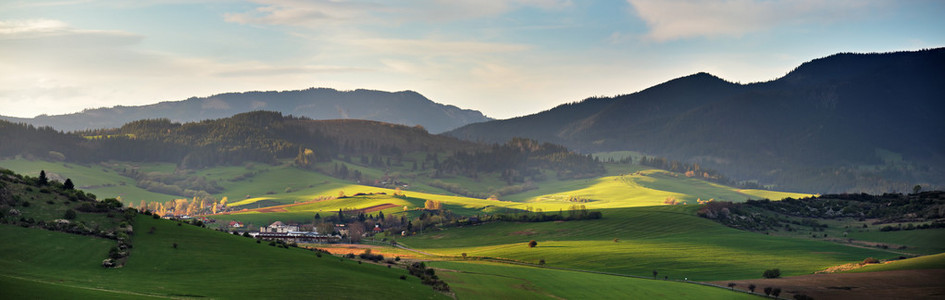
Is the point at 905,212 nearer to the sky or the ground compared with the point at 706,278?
nearer to the sky

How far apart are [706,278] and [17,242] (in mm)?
99363

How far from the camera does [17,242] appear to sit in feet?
192

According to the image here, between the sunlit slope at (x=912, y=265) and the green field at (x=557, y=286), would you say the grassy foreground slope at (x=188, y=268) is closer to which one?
Result: the green field at (x=557, y=286)

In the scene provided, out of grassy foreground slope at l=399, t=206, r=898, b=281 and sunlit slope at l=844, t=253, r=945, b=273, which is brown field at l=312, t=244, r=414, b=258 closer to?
grassy foreground slope at l=399, t=206, r=898, b=281

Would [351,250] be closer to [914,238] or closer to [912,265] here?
[912,265]

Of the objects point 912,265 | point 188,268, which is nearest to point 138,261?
point 188,268

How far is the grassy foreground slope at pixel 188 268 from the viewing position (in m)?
53.7

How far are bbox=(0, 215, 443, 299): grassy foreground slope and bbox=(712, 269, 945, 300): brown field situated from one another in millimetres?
55626

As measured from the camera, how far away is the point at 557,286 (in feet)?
319

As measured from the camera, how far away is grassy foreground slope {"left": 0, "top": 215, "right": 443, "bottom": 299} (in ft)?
176

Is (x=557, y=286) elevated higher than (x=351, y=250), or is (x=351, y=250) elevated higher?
(x=557, y=286)

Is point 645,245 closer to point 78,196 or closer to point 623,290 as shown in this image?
point 623,290

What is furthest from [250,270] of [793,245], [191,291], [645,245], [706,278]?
[793,245]

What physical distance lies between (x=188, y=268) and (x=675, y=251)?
11216cm
